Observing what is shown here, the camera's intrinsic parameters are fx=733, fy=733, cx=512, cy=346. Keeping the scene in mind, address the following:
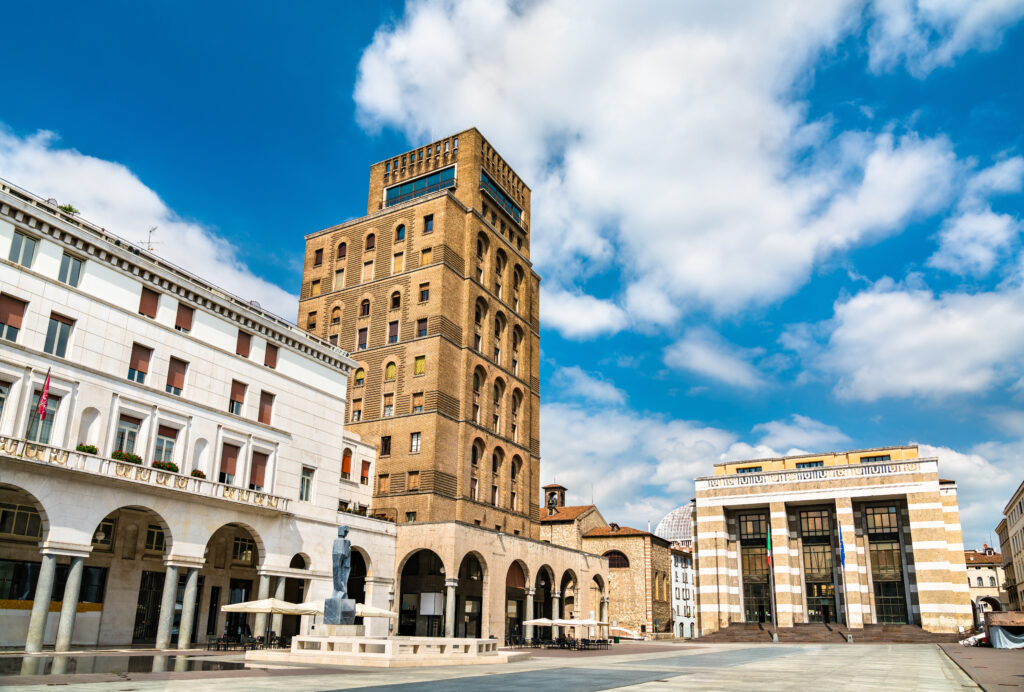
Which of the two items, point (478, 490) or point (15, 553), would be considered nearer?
point (15, 553)

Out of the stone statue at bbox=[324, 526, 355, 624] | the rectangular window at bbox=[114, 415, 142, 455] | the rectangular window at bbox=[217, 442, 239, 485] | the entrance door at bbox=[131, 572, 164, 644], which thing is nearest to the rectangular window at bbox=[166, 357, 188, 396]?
the rectangular window at bbox=[114, 415, 142, 455]

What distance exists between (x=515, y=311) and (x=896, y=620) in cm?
4515

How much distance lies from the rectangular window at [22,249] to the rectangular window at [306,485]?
1798 centimetres

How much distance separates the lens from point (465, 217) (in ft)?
201

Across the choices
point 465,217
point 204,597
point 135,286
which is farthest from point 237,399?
point 465,217

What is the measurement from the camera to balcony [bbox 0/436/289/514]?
27.5 metres

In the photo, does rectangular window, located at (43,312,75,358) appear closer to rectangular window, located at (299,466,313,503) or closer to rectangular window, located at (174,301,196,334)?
rectangular window, located at (174,301,196,334)

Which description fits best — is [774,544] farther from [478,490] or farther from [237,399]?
[237,399]

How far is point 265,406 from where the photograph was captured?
4109cm

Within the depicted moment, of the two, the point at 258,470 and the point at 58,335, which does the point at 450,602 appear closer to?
the point at 258,470

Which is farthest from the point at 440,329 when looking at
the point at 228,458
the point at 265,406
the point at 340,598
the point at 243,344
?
the point at 340,598

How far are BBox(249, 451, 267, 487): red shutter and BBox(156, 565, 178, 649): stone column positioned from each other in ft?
22.7

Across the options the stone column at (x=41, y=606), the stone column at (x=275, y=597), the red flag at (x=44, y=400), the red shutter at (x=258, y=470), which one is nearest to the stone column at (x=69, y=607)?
the stone column at (x=41, y=606)

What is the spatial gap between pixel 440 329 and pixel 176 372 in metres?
22.5
